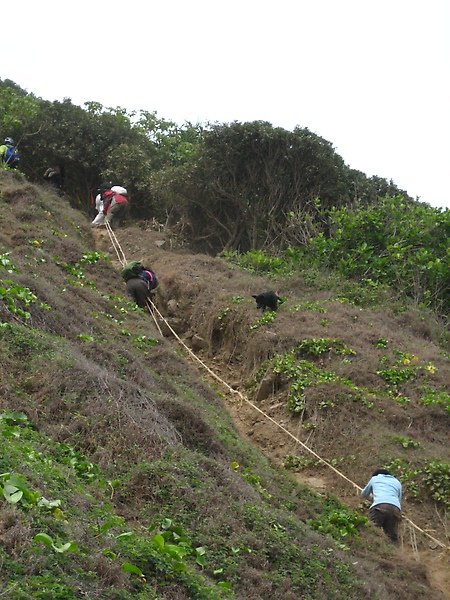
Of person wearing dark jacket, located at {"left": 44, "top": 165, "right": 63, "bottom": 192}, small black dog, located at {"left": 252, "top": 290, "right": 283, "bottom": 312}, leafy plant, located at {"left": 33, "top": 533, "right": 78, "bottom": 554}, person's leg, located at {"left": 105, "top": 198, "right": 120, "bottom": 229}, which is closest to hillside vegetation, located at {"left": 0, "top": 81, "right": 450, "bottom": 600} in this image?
leafy plant, located at {"left": 33, "top": 533, "right": 78, "bottom": 554}

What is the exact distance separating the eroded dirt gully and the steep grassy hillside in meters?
0.04

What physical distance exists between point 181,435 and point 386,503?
3.08 meters

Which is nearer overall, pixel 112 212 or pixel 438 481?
pixel 438 481

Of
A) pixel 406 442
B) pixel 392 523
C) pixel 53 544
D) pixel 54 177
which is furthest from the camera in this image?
pixel 54 177

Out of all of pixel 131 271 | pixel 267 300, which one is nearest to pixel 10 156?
pixel 131 271

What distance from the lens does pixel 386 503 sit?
Answer: 1121 centimetres

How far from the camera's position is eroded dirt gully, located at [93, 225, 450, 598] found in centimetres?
1284

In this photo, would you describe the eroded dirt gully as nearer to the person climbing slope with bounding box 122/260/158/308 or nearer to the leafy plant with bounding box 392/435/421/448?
the leafy plant with bounding box 392/435/421/448

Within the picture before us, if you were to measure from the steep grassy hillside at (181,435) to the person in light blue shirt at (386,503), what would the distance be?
27 cm

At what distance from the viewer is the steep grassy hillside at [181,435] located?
6070 mm

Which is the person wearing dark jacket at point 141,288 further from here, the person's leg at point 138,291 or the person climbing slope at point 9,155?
the person climbing slope at point 9,155

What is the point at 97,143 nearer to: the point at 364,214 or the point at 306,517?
the point at 364,214

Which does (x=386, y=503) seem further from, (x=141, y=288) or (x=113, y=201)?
(x=113, y=201)

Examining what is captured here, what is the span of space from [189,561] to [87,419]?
7.42ft
